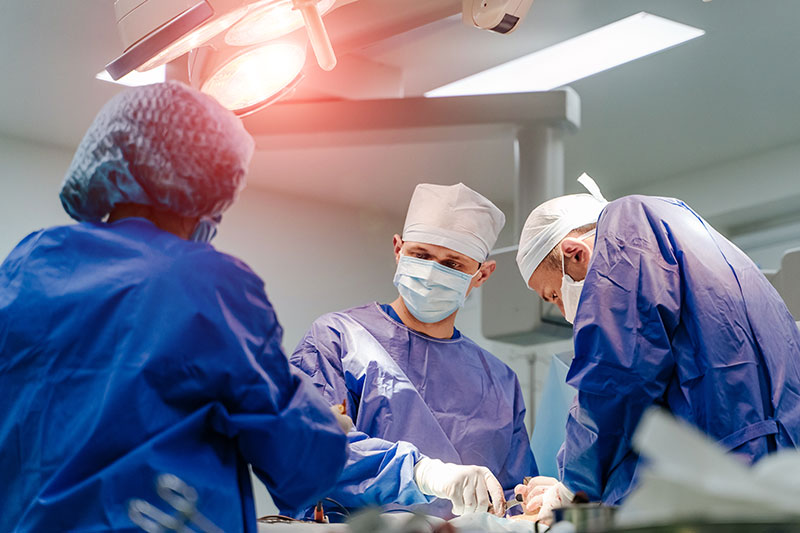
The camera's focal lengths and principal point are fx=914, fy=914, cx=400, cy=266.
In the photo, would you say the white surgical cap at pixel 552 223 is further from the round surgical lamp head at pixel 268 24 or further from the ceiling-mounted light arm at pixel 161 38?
the ceiling-mounted light arm at pixel 161 38

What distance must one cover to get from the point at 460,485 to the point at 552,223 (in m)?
0.71

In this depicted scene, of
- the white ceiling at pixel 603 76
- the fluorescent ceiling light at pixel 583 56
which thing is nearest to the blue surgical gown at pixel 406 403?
the white ceiling at pixel 603 76

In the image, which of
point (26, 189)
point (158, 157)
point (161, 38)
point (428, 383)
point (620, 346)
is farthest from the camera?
point (26, 189)

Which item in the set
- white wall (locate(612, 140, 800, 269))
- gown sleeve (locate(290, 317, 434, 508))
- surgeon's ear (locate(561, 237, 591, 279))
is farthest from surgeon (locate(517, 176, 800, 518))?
white wall (locate(612, 140, 800, 269))

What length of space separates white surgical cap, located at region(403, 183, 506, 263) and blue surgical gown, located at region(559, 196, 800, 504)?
38.2 inches

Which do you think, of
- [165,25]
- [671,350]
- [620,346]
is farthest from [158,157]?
[671,350]

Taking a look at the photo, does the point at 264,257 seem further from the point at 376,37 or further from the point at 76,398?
the point at 76,398

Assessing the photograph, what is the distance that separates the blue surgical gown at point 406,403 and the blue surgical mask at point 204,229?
0.86 m

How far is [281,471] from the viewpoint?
149cm

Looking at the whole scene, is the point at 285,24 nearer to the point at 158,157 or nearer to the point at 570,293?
the point at 158,157

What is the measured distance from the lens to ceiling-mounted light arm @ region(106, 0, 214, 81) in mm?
1859

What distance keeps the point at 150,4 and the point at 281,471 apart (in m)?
1.06

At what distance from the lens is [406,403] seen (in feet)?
8.37

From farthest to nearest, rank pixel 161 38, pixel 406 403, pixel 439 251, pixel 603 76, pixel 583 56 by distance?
pixel 603 76
pixel 583 56
pixel 439 251
pixel 406 403
pixel 161 38
